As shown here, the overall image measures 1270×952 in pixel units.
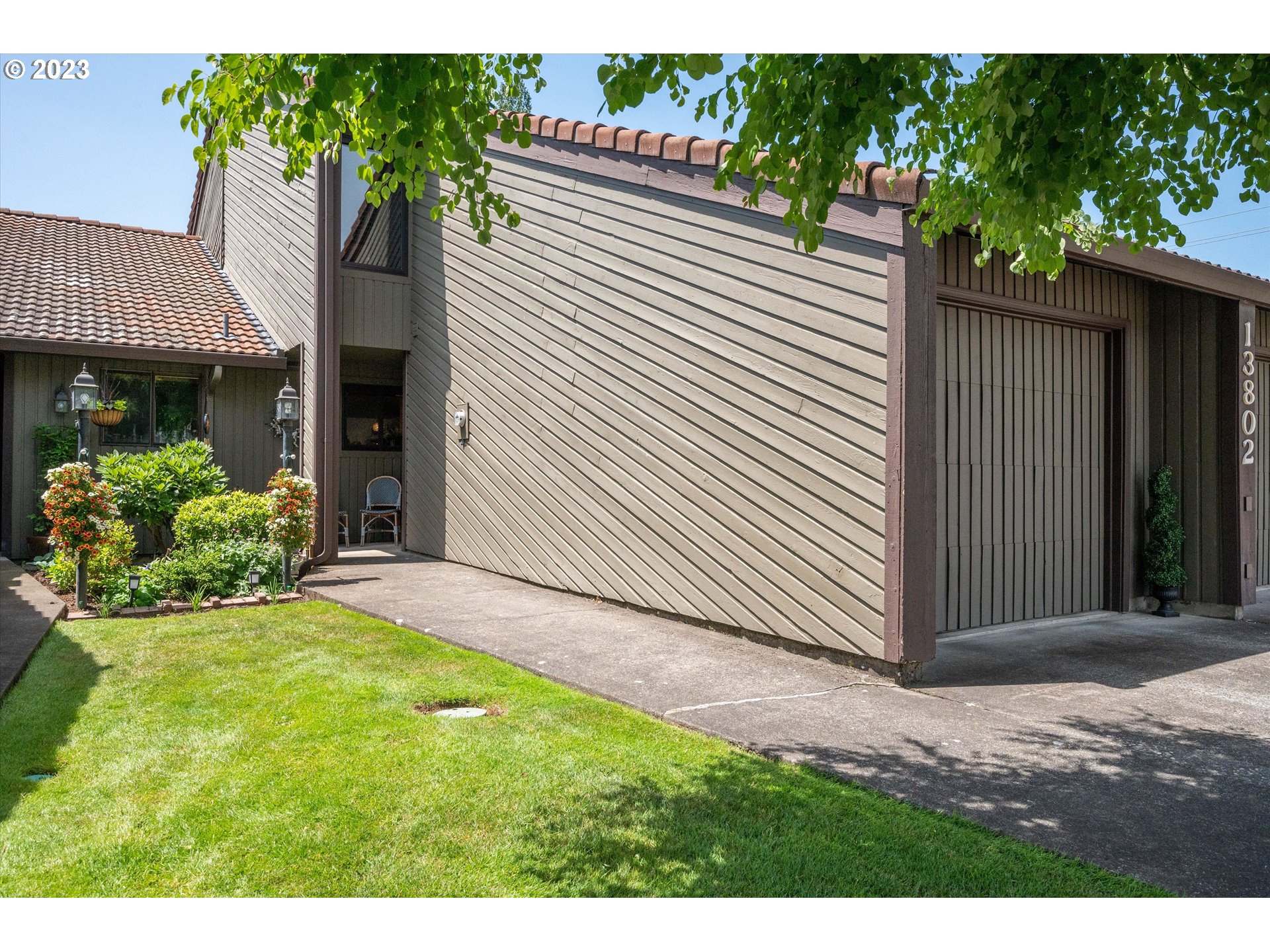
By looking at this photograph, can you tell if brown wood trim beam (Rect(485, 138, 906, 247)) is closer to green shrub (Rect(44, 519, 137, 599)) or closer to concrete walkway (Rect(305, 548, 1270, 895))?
concrete walkway (Rect(305, 548, 1270, 895))

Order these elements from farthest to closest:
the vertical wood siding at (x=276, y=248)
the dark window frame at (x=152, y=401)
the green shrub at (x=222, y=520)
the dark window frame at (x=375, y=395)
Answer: the dark window frame at (x=375, y=395) < the dark window frame at (x=152, y=401) < the vertical wood siding at (x=276, y=248) < the green shrub at (x=222, y=520)

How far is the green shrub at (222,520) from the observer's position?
8688 millimetres

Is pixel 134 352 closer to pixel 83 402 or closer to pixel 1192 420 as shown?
pixel 83 402

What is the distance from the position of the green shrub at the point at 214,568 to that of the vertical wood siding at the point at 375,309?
350cm

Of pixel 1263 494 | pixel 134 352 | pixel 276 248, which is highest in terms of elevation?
pixel 276 248

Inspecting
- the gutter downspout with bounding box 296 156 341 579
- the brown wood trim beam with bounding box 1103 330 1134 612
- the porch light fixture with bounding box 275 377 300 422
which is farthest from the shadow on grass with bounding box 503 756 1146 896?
the gutter downspout with bounding box 296 156 341 579

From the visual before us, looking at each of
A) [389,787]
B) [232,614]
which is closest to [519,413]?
[232,614]

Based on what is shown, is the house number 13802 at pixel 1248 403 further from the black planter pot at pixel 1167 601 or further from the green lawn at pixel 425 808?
the green lawn at pixel 425 808

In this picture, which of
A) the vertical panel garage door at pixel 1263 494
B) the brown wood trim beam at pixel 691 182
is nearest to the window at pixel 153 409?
the brown wood trim beam at pixel 691 182

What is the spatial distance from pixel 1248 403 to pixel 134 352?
12.7 meters

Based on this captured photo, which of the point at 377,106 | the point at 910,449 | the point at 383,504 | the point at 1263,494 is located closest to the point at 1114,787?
the point at 910,449

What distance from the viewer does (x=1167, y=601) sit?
8305 mm

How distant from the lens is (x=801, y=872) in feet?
9.19

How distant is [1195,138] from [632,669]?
13.7 feet
